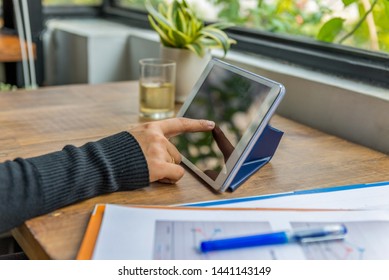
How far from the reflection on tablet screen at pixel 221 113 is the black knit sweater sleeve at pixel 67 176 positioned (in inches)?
5.2

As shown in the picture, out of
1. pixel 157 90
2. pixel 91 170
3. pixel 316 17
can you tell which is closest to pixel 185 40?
pixel 157 90

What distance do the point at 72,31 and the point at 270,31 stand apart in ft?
2.90

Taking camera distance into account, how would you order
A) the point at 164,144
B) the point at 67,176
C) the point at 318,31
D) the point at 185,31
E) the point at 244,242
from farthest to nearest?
the point at 318,31
the point at 185,31
the point at 164,144
the point at 67,176
the point at 244,242

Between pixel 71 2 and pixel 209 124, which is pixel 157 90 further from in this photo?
pixel 71 2

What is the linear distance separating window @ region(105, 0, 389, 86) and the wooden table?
0.23 m

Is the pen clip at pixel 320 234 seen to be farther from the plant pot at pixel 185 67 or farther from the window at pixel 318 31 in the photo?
the plant pot at pixel 185 67

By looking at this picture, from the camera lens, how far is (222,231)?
2.42 ft

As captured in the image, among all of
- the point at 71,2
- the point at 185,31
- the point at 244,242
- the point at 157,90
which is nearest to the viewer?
the point at 244,242

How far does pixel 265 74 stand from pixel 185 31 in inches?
9.7

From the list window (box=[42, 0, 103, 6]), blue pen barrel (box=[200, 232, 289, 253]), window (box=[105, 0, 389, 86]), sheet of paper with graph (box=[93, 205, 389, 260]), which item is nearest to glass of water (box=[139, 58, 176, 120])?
window (box=[105, 0, 389, 86])

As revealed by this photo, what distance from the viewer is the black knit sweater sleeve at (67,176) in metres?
0.77

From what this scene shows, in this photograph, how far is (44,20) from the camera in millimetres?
2449

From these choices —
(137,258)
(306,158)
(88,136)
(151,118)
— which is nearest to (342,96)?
(306,158)
